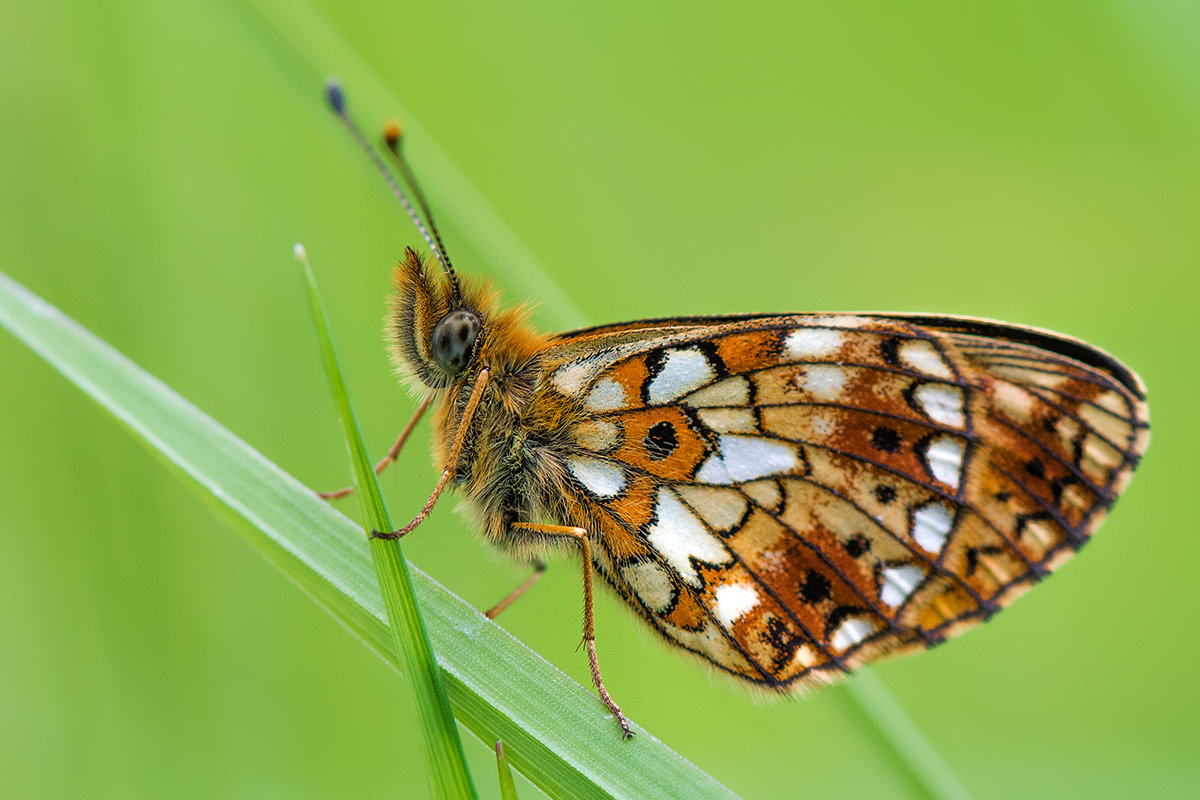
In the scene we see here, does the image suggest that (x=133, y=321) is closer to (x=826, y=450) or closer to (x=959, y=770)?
(x=826, y=450)

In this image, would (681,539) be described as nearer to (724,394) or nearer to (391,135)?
(724,394)

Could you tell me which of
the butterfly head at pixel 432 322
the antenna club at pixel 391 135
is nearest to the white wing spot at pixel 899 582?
the butterfly head at pixel 432 322

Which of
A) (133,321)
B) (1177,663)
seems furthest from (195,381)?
(1177,663)

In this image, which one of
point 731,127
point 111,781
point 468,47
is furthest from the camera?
point 731,127

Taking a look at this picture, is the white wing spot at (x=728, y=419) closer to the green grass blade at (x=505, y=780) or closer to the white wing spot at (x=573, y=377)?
the white wing spot at (x=573, y=377)

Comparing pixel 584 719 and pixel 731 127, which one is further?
pixel 731 127

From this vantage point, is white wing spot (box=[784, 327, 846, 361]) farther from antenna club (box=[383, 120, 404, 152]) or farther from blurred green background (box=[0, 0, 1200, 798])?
antenna club (box=[383, 120, 404, 152])

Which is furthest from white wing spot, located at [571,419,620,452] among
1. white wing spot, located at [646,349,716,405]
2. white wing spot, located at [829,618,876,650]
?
white wing spot, located at [829,618,876,650]
